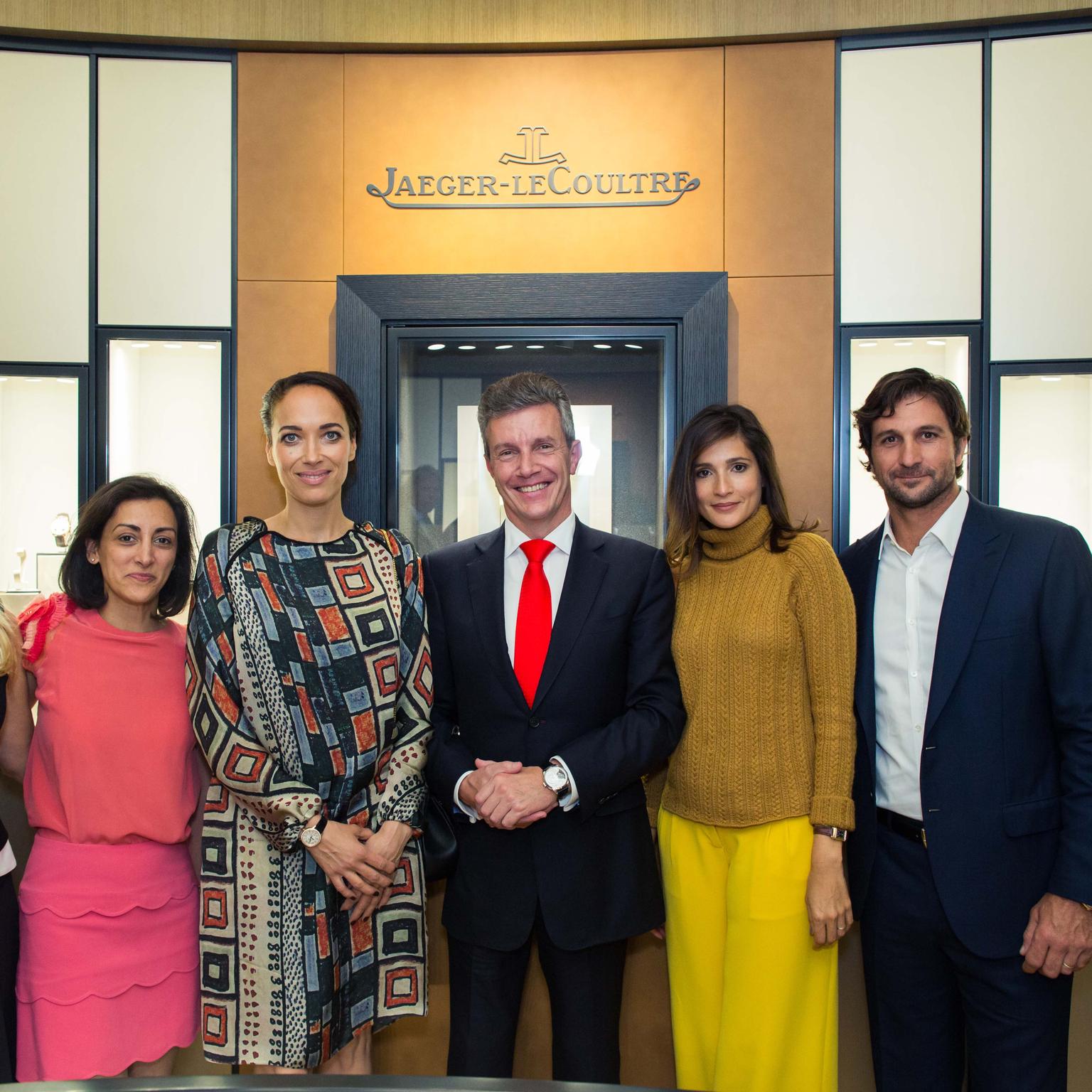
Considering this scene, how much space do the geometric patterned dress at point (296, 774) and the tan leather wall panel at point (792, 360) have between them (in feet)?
5.15

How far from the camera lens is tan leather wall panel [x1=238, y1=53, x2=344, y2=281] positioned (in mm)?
3162

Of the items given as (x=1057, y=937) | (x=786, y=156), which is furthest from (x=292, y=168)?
(x=1057, y=937)

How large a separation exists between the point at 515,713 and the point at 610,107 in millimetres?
2179

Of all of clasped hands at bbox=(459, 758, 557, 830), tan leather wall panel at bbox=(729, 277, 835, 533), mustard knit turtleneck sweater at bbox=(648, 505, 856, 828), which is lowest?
clasped hands at bbox=(459, 758, 557, 830)

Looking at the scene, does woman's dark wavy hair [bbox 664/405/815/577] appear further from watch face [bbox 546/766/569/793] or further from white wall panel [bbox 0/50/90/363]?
white wall panel [bbox 0/50/90/363]

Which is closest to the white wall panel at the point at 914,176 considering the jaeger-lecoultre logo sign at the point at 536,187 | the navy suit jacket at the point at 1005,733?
the jaeger-lecoultre logo sign at the point at 536,187

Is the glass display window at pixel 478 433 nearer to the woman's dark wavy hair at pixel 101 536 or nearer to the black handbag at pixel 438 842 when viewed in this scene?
the woman's dark wavy hair at pixel 101 536

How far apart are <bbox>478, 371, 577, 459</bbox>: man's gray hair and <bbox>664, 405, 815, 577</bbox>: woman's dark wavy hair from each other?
0.29 m

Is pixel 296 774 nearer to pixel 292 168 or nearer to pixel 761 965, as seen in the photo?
pixel 761 965

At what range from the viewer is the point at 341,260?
3.17 m

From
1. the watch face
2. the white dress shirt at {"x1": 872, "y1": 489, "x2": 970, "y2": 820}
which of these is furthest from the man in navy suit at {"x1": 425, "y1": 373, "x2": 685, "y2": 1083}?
the white dress shirt at {"x1": 872, "y1": 489, "x2": 970, "y2": 820}

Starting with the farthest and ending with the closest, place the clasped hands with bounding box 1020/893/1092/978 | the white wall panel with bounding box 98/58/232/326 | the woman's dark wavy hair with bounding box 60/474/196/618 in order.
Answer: the white wall panel with bounding box 98/58/232/326 < the woman's dark wavy hair with bounding box 60/474/196/618 < the clasped hands with bounding box 1020/893/1092/978

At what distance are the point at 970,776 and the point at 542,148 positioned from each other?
2.39 metres

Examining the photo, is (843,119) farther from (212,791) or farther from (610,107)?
(212,791)
